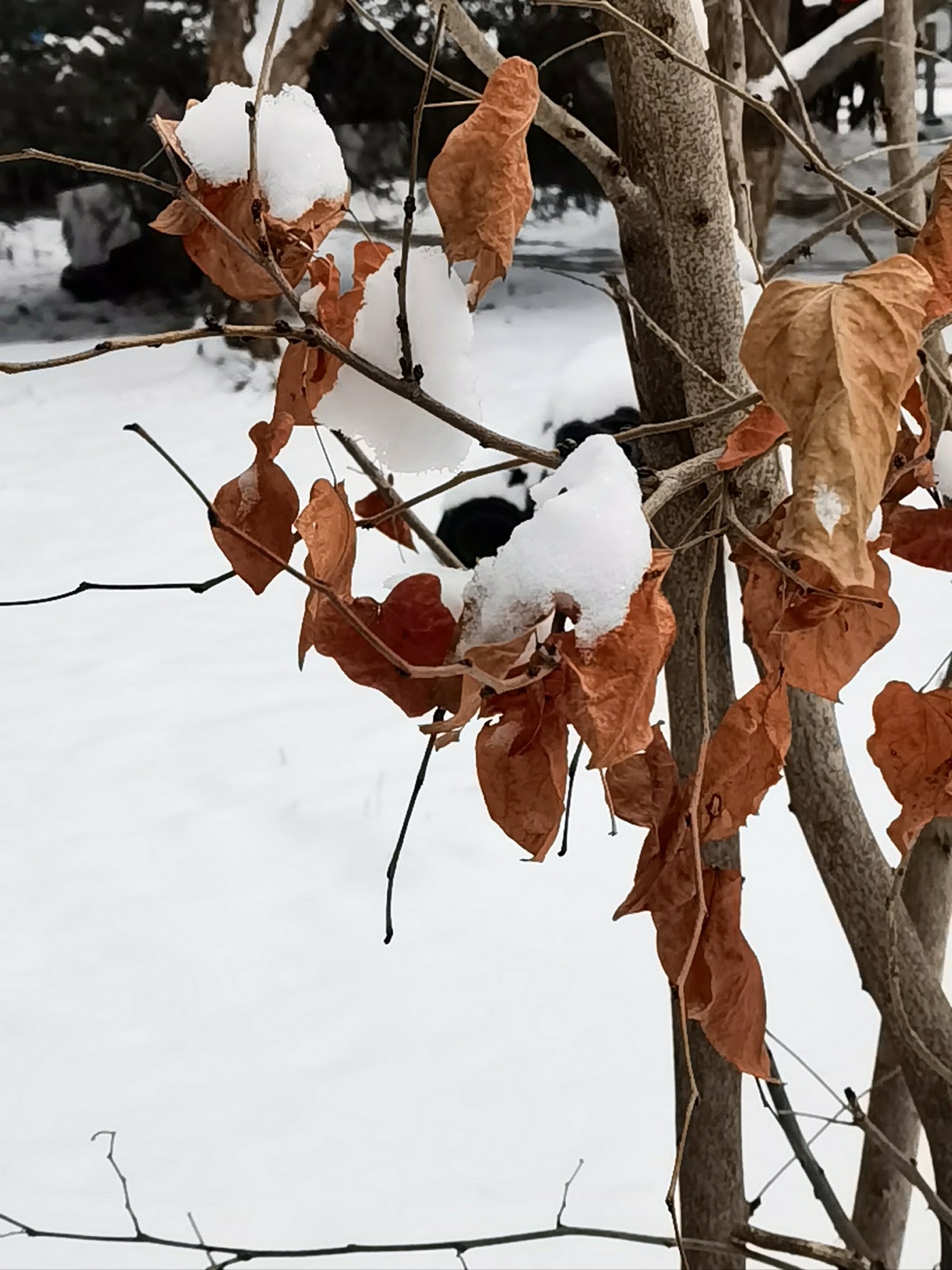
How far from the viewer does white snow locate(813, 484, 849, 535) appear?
0.20m

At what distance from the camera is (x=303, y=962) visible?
1129mm

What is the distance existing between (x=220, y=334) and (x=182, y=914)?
3.24ft

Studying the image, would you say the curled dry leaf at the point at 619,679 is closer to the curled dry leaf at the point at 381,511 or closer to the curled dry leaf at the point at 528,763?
the curled dry leaf at the point at 528,763

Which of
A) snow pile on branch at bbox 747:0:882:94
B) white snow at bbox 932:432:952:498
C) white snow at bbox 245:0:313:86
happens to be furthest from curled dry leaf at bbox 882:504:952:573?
white snow at bbox 245:0:313:86

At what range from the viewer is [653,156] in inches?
17.5

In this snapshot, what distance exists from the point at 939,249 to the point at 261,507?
0.56 feet

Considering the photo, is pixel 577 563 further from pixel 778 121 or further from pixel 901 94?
pixel 901 94

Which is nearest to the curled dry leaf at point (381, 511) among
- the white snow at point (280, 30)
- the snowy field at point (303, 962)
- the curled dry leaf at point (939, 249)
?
the curled dry leaf at point (939, 249)

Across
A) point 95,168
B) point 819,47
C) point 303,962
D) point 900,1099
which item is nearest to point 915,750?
point 95,168

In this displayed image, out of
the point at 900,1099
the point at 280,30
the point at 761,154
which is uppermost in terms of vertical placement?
the point at 280,30

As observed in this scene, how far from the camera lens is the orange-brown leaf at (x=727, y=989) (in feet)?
1.15

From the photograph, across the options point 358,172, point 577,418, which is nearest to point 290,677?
point 577,418

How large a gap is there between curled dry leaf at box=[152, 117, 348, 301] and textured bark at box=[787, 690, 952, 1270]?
0.97 feet

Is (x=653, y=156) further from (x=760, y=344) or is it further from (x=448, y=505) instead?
(x=448, y=505)
